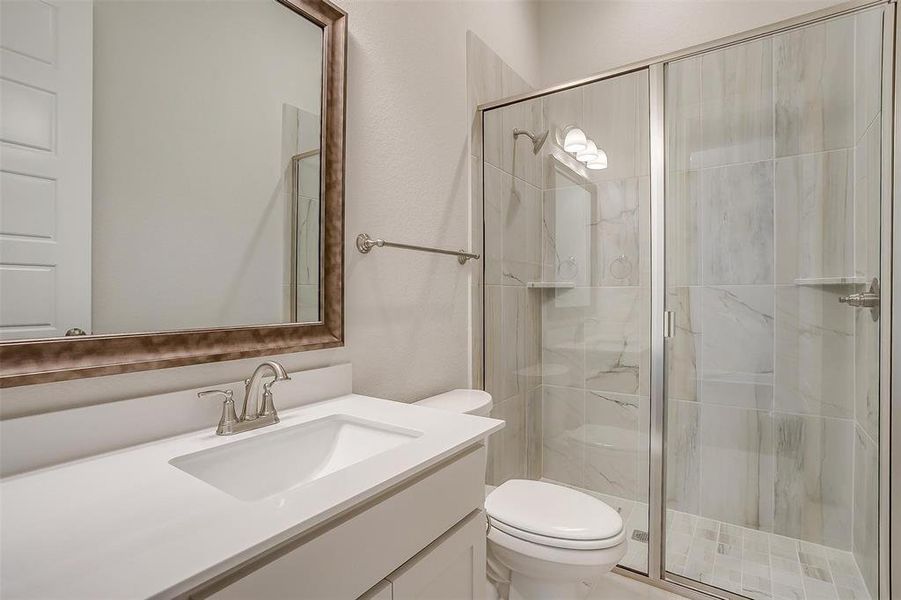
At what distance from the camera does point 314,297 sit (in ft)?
4.02

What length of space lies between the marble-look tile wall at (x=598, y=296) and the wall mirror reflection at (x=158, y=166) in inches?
39.2

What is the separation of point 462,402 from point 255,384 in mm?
777

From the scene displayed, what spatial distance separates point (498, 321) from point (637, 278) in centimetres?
58

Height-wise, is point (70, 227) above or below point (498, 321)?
above

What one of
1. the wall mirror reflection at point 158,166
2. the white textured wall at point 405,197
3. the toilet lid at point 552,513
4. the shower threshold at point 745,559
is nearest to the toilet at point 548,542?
the toilet lid at point 552,513

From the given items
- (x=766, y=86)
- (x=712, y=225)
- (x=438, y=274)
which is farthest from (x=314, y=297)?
(x=766, y=86)

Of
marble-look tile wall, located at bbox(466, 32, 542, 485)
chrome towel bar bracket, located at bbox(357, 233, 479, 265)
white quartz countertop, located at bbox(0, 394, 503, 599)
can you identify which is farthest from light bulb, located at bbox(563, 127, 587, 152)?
white quartz countertop, located at bbox(0, 394, 503, 599)

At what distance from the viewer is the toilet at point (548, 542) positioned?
1242 millimetres

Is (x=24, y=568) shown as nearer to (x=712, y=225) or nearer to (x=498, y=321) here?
(x=498, y=321)

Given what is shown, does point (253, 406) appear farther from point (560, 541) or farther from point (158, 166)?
point (560, 541)

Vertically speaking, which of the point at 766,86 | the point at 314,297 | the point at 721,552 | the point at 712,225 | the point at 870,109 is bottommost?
the point at 721,552

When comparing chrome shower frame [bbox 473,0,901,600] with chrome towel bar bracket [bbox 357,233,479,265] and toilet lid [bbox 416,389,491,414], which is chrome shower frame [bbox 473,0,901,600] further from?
chrome towel bar bracket [bbox 357,233,479,265]

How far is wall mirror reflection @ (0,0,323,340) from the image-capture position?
75 cm

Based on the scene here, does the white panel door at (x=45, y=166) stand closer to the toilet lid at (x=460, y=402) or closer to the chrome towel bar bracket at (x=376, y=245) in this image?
the chrome towel bar bracket at (x=376, y=245)
